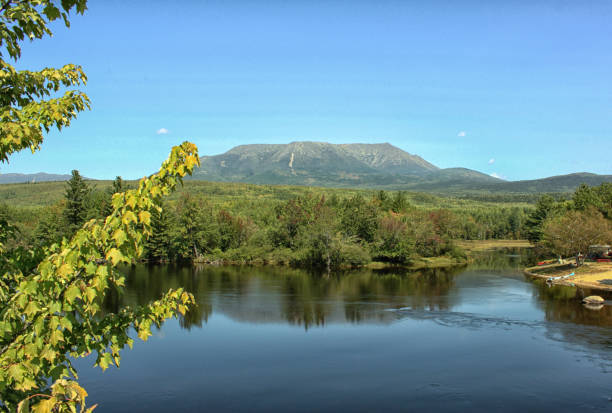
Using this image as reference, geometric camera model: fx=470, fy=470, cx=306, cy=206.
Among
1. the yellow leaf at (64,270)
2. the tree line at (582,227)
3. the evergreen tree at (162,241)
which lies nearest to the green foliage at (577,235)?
the tree line at (582,227)

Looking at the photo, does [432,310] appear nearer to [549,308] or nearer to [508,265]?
[549,308]

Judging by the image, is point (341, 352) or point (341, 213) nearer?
point (341, 352)

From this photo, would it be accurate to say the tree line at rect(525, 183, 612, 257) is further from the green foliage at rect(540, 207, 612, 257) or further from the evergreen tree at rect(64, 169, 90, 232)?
the evergreen tree at rect(64, 169, 90, 232)

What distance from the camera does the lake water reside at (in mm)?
21203

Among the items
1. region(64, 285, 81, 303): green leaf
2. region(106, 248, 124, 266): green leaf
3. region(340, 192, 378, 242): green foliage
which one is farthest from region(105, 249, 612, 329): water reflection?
region(106, 248, 124, 266): green leaf

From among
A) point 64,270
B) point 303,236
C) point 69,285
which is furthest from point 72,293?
point 303,236

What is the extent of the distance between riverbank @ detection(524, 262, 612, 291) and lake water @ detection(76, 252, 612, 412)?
6419 mm

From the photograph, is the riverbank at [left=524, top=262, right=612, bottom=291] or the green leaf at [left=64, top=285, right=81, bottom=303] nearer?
the green leaf at [left=64, top=285, right=81, bottom=303]

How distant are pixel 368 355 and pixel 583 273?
4232 cm

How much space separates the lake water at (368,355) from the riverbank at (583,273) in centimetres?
642

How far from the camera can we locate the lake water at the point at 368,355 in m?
21.2

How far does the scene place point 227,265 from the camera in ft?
247

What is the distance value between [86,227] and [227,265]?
70.9 meters

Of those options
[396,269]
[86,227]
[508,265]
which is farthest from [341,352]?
[508,265]
